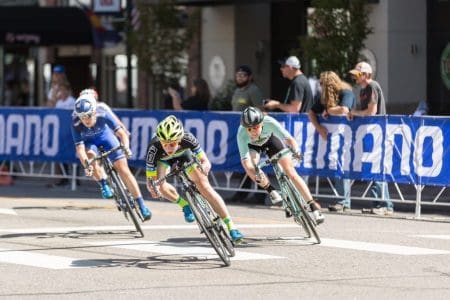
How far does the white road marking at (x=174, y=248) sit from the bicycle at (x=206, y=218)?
0.50 m

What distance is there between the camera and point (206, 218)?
12.5 m

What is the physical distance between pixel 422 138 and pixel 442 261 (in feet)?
16.2

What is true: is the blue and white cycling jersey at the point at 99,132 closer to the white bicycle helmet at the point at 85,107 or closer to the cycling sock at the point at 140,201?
the white bicycle helmet at the point at 85,107

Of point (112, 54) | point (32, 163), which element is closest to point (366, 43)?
point (32, 163)

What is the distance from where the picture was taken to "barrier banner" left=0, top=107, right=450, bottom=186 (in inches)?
687

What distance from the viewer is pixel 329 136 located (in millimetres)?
18688

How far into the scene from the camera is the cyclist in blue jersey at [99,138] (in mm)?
15484

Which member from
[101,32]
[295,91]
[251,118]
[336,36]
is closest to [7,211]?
[295,91]

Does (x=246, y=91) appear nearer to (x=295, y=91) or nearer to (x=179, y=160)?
(x=295, y=91)

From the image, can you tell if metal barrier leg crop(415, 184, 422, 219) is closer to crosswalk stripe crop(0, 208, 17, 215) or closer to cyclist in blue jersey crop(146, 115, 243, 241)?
cyclist in blue jersey crop(146, 115, 243, 241)

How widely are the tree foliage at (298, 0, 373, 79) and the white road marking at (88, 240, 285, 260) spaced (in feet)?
29.9

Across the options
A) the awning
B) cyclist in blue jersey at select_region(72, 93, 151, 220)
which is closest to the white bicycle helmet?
cyclist in blue jersey at select_region(72, 93, 151, 220)

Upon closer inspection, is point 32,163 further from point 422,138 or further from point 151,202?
point 422,138

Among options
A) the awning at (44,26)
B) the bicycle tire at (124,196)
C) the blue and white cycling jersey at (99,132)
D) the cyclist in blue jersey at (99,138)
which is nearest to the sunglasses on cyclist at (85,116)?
the cyclist in blue jersey at (99,138)
